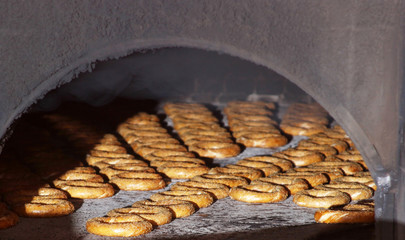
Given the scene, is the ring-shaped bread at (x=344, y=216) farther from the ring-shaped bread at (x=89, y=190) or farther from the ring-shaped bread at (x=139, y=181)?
the ring-shaped bread at (x=89, y=190)

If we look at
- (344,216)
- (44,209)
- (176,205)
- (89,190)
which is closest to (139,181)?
(89,190)

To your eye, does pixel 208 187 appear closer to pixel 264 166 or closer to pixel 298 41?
pixel 264 166

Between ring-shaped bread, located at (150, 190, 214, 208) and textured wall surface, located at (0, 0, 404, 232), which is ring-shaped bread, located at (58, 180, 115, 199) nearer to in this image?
ring-shaped bread, located at (150, 190, 214, 208)

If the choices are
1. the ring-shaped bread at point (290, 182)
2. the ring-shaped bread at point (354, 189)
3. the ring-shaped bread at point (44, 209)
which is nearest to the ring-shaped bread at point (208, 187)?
the ring-shaped bread at point (290, 182)

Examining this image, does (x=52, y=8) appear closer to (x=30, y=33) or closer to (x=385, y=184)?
(x=30, y=33)

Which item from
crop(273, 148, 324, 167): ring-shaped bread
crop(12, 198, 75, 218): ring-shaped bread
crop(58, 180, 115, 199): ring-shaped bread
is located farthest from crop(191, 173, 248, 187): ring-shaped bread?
crop(12, 198, 75, 218): ring-shaped bread

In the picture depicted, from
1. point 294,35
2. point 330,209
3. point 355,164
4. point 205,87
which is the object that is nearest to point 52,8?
point 294,35
